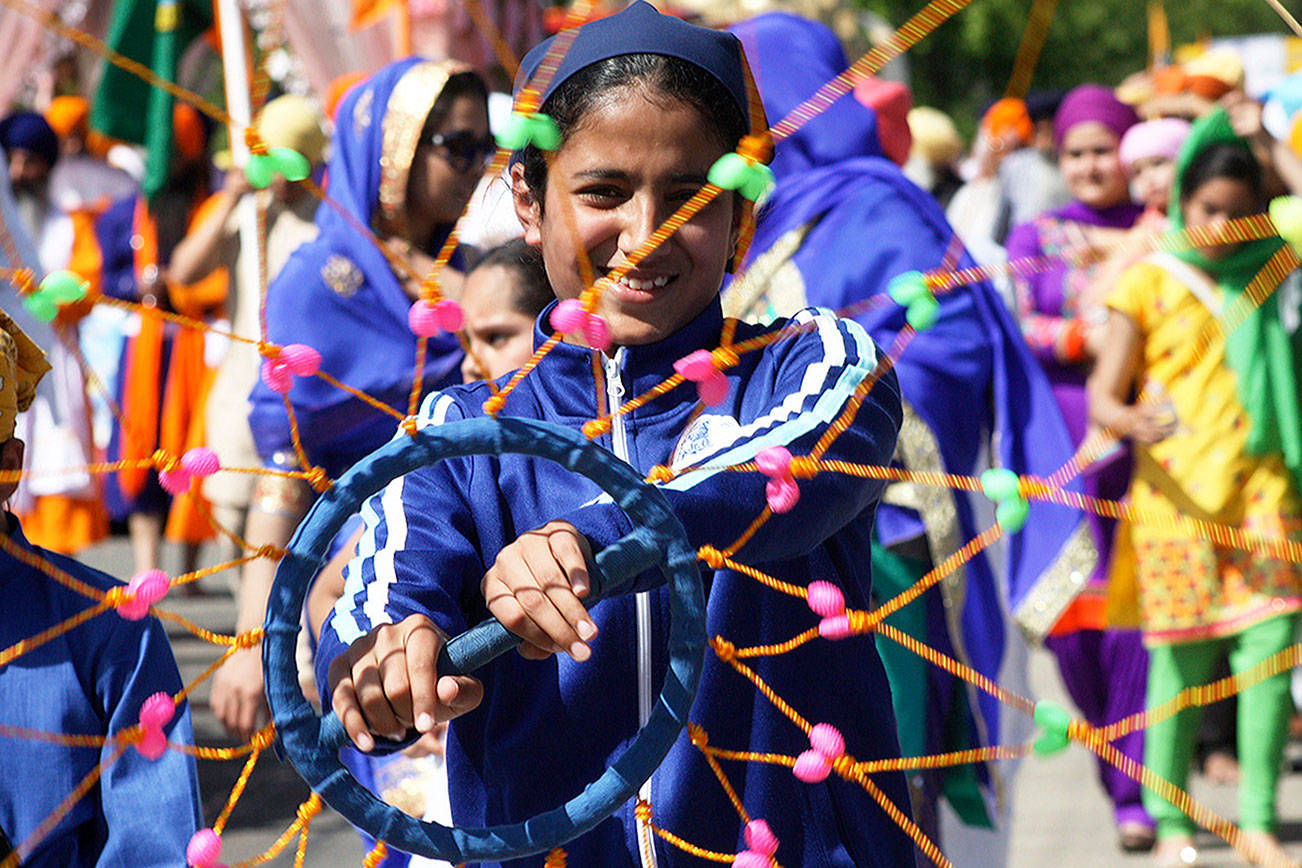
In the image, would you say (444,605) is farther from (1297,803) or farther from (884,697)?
(1297,803)

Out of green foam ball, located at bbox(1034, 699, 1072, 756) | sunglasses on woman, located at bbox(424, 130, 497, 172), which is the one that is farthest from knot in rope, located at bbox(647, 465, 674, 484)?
sunglasses on woman, located at bbox(424, 130, 497, 172)

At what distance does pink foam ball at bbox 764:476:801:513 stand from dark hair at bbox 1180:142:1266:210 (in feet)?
10.6

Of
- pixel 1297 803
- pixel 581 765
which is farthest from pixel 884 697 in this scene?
pixel 1297 803

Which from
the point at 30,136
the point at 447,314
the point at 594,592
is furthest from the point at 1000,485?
the point at 30,136

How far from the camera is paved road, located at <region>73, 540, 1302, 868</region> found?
14.7 feet

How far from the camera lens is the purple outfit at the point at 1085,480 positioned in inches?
185

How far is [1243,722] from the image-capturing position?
172 inches

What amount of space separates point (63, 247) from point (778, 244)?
16.9 ft

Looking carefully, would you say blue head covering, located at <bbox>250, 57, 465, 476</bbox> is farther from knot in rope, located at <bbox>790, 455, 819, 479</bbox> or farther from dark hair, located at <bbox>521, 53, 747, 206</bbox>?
knot in rope, located at <bbox>790, 455, 819, 479</bbox>

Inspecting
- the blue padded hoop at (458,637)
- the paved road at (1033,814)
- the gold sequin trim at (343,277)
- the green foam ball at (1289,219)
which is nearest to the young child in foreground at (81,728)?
the blue padded hoop at (458,637)

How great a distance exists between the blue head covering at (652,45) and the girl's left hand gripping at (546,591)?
531 mm

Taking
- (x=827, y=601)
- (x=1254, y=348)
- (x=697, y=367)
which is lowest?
(x=1254, y=348)

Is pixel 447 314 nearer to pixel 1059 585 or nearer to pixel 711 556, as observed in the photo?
pixel 711 556

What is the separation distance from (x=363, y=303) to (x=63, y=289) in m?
1.84
